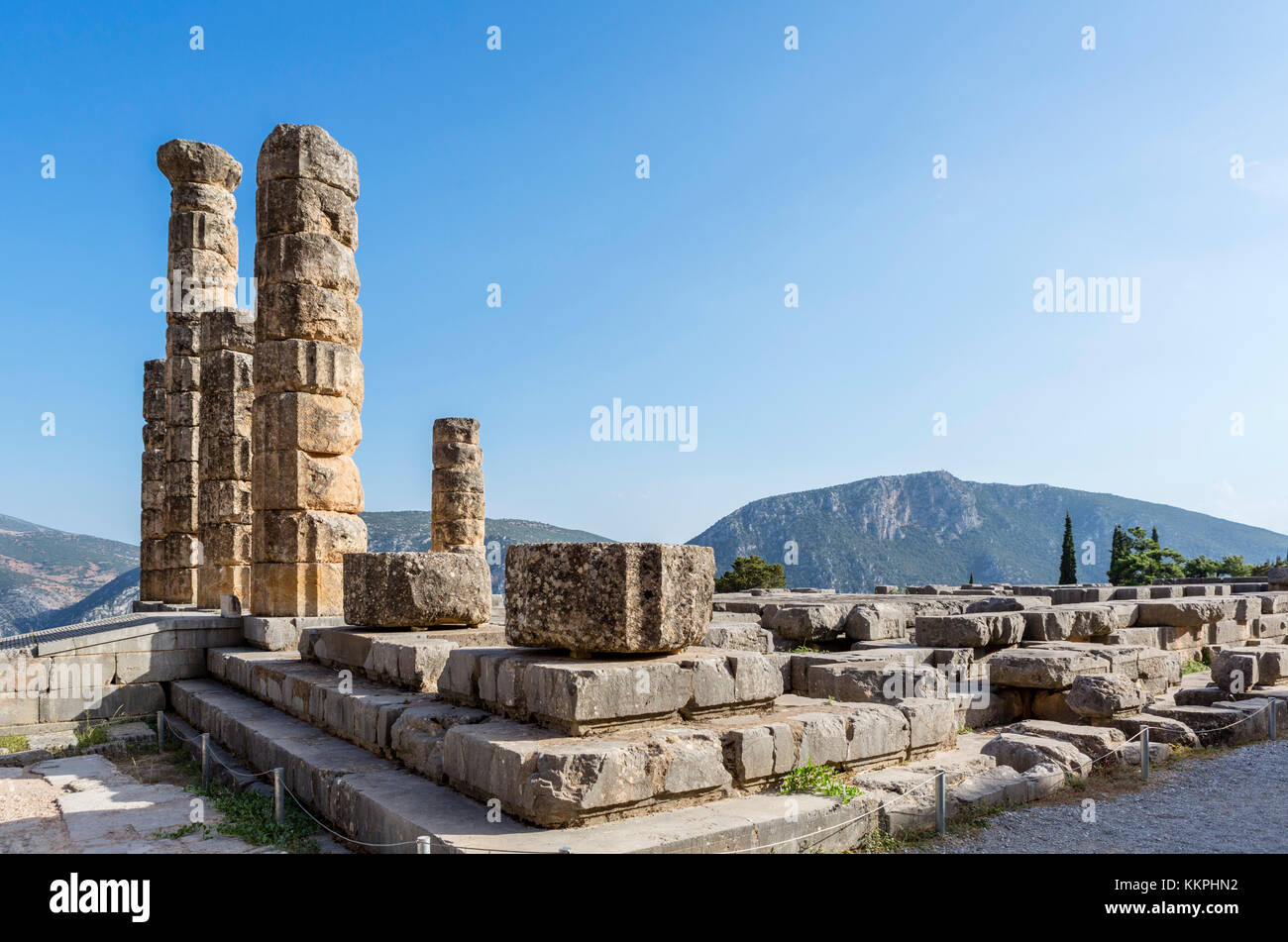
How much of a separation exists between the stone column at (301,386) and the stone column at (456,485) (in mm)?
7817

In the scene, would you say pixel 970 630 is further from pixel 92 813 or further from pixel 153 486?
pixel 153 486

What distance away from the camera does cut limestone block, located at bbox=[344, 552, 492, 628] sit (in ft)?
24.1

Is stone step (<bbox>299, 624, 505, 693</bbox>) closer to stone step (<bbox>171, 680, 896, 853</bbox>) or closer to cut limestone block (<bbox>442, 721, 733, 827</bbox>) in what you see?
stone step (<bbox>171, 680, 896, 853</bbox>)

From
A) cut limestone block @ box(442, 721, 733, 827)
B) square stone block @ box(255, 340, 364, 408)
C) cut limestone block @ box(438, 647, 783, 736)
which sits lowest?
cut limestone block @ box(442, 721, 733, 827)

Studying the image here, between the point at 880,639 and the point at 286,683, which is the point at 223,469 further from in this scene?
the point at 880,639

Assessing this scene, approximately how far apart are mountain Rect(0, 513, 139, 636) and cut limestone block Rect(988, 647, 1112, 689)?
2840 inches

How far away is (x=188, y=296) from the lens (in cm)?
1523

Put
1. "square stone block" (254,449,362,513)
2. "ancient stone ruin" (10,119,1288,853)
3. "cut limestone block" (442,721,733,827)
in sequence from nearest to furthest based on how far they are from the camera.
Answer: "cut limestone block" (442,721,733,827), "ancient stone ruin" (10,119,1288,853), "square stone block" (254,449,362,513)

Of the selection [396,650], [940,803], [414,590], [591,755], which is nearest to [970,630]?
[940,803]

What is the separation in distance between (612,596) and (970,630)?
6690 millimetres

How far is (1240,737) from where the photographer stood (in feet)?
26.1

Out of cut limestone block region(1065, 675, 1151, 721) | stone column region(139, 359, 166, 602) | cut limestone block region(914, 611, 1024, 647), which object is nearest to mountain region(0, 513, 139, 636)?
stone column region(139, 359, 166, 602)

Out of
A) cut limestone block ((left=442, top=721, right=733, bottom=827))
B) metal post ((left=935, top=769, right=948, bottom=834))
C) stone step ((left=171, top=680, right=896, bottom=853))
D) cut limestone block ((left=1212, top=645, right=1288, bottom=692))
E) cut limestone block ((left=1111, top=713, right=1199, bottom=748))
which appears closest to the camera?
stone step ((left=171, top=680, right=896, bottom=853))
